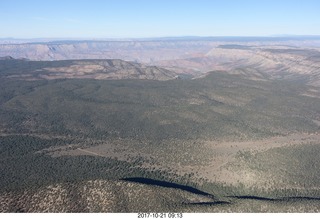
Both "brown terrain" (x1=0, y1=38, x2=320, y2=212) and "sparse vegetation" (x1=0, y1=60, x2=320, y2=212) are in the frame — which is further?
"sparse vegetation" (x1=0, y1=60, x2=320, y2=212)

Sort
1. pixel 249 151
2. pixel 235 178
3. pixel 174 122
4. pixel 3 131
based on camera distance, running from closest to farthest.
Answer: pixel 235 178, pixel 249 151, pixel 3 131, pixel 174 122

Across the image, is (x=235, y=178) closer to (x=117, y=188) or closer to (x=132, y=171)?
(x=132, y=171)

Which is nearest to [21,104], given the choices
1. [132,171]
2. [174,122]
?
[174,122]

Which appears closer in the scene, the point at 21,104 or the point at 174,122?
the point at 174,122

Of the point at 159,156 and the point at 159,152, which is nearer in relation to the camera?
the point at 159,156

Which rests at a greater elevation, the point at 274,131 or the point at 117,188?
the point at 117,188

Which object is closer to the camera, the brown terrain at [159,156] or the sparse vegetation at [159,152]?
the brown terrain at [159,156]

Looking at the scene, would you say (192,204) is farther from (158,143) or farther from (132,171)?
(158,143)

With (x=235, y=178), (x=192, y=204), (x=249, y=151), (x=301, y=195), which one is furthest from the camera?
(x=249, y=151)

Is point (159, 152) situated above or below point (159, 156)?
below
